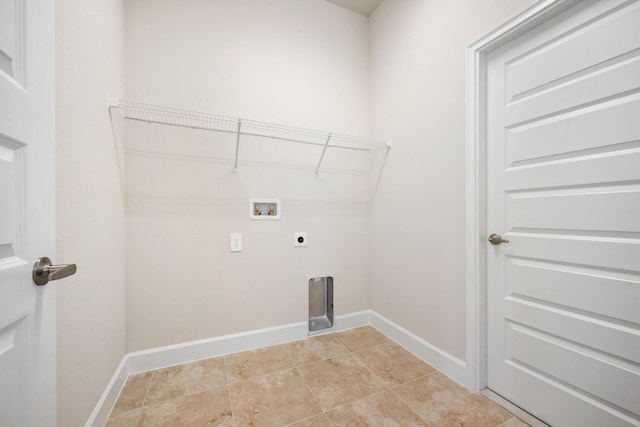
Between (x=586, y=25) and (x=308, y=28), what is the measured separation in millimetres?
1778

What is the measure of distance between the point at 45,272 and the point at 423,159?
75.9 inches

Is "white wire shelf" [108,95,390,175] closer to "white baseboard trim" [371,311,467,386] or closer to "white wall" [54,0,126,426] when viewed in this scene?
"white wall" [54,0,126,426]

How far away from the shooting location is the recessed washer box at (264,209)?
6.18 ft

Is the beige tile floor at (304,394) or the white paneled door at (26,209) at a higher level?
the white paneled door at (26,209)

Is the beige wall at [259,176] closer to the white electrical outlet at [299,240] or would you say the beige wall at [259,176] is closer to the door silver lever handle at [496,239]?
the white electrical outlet at [299,240]

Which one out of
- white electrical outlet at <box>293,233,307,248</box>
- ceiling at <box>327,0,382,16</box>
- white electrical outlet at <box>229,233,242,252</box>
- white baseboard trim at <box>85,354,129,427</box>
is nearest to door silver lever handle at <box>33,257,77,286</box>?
white baseboard trim at <box>85,354,129,427</box>

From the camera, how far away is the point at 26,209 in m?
0.61

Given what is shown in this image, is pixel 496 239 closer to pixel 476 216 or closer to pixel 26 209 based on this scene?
pixel 476 216

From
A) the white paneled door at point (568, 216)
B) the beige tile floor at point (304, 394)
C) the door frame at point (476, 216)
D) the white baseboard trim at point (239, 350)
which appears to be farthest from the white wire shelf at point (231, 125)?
the beige tile floor at point (304, 394)

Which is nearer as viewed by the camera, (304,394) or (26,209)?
(26,209)

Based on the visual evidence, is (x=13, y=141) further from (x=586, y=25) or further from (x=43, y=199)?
(x=586, y=25)

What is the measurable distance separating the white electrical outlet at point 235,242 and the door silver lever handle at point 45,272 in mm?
1171

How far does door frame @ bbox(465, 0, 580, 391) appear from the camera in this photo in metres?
1.42

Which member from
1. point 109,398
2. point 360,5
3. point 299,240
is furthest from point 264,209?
point 360,5
